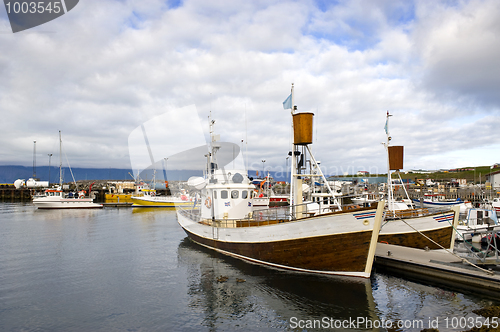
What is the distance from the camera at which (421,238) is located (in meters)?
19.4

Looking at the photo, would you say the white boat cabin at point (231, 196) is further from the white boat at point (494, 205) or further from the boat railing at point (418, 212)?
the white boat at point (494, 205)

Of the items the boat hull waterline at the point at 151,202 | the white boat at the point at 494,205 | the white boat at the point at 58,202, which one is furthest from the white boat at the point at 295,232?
the white boat at the point at 58,202

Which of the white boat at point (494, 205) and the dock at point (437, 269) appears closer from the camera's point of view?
the dock at point (437, 269)

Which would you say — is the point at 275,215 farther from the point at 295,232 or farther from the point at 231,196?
the point at 231,196

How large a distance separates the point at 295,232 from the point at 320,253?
1.56m

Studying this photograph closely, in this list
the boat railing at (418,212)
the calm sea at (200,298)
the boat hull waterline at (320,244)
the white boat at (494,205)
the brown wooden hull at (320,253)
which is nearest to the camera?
the calm sea at (200,298)

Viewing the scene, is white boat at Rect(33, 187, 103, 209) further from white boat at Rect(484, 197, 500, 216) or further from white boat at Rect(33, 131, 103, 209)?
white boat at Rect(484, 197, 500, 216)

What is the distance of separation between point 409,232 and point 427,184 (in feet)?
267

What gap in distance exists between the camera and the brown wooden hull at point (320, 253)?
45.3 feet

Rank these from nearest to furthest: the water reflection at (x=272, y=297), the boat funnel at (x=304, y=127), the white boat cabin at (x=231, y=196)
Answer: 1. the water reflection at (x=272, y=297)
2. the boat funnel at (x=304, y=127)
3. the white boat cabin at (x=231, y=196)

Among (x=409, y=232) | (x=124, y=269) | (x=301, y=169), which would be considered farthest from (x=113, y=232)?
(x=409, y=232)

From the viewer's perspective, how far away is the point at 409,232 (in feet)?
63.4

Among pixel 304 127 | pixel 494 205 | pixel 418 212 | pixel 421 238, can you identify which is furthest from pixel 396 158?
pixel 494 205

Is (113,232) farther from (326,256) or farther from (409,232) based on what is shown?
(409,232)
